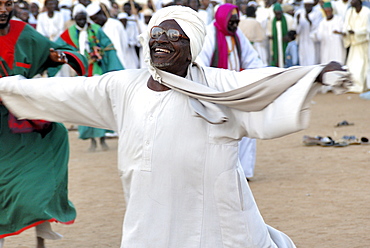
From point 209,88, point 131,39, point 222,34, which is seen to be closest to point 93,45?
point 222,34

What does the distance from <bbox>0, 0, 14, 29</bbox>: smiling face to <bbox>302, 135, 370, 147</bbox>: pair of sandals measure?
6.42m

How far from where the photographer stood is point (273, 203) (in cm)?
738

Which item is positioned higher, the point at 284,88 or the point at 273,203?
the point at 284,88

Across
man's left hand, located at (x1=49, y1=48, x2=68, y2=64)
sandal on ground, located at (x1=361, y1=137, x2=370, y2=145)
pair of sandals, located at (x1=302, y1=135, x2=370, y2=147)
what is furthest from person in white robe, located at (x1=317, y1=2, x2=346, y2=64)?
man's left hand, located at (x1=49, y1=48, x2=68, y2=64)

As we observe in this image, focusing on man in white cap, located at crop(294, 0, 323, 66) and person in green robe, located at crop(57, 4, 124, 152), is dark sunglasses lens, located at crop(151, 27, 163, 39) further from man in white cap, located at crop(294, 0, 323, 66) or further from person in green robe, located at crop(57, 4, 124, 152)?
man in white cap, located at crop(294, 0, 323, 66)

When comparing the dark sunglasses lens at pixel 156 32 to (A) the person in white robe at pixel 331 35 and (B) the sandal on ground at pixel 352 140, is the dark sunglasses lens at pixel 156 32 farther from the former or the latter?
(A) the person in white robe at pixel 331 35

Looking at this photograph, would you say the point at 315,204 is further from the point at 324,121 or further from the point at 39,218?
the point at 324,121

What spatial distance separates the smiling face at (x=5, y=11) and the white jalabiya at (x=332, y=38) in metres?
15.1

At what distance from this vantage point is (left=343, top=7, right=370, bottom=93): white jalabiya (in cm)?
1839

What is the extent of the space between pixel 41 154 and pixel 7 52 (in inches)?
31.4

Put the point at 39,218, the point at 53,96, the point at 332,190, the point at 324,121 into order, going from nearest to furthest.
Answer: the point at 53,96 → the point at 39,218 → the point at 332,190 → the point at 324,121

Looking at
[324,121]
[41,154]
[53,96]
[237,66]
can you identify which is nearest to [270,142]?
[324,121]

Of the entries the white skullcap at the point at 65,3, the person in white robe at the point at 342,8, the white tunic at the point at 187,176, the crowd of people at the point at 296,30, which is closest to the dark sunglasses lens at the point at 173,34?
the white tunic at the point at 187,176

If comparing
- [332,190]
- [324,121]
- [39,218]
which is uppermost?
[39,218]
